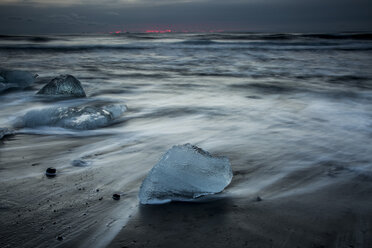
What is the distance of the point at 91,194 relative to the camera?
1.57 m

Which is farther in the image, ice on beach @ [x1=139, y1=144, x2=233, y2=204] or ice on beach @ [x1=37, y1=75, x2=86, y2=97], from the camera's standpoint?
ice on beach @ [x1=37, y1=75, x2=86, y2=97]

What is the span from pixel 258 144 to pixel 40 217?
6.06 feet

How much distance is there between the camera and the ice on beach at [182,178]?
4.81 ft

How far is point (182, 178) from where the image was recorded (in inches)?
58.7

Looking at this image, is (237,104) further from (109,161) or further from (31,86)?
(31,86)

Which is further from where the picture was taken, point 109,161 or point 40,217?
point 109,161

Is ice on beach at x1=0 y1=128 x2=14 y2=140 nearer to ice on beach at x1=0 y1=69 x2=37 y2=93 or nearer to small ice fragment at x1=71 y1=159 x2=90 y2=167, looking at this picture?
small ice fragment at x1=71 y1=159 x2=90 y2=167

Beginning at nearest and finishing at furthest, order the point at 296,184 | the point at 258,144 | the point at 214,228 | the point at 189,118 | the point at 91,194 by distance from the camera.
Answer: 1. the point at 214,228
2. the point at 91,194
3. the point at 296,184
4. the point at 258,144
5. the point at 189,118

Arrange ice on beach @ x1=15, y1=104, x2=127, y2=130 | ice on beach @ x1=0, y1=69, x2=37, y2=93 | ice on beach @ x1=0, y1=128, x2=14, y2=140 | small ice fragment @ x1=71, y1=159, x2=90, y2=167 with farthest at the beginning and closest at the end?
ice on beach @ x1=0, y1=69, x2=37, y2=93 → ice on beach @ x1=15, y1=104, x2=127, y2=130 → ice on beach @ x1=0, y1=128, x2=14, y2=140 → small ice fragment @ x1=71, y1=159, x2=90, y2=167


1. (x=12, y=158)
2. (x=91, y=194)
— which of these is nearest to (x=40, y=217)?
(x=91, y=194)

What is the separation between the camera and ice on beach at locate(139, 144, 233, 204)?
1.47 meters

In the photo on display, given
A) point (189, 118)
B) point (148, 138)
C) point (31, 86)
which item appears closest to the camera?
point (148, 138)

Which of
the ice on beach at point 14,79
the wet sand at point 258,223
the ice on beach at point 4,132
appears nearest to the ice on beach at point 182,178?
the wet sand at point 258,223

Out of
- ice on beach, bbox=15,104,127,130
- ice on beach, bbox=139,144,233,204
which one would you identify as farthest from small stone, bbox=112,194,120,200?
ice on beach, bbox=15,104,127,130
